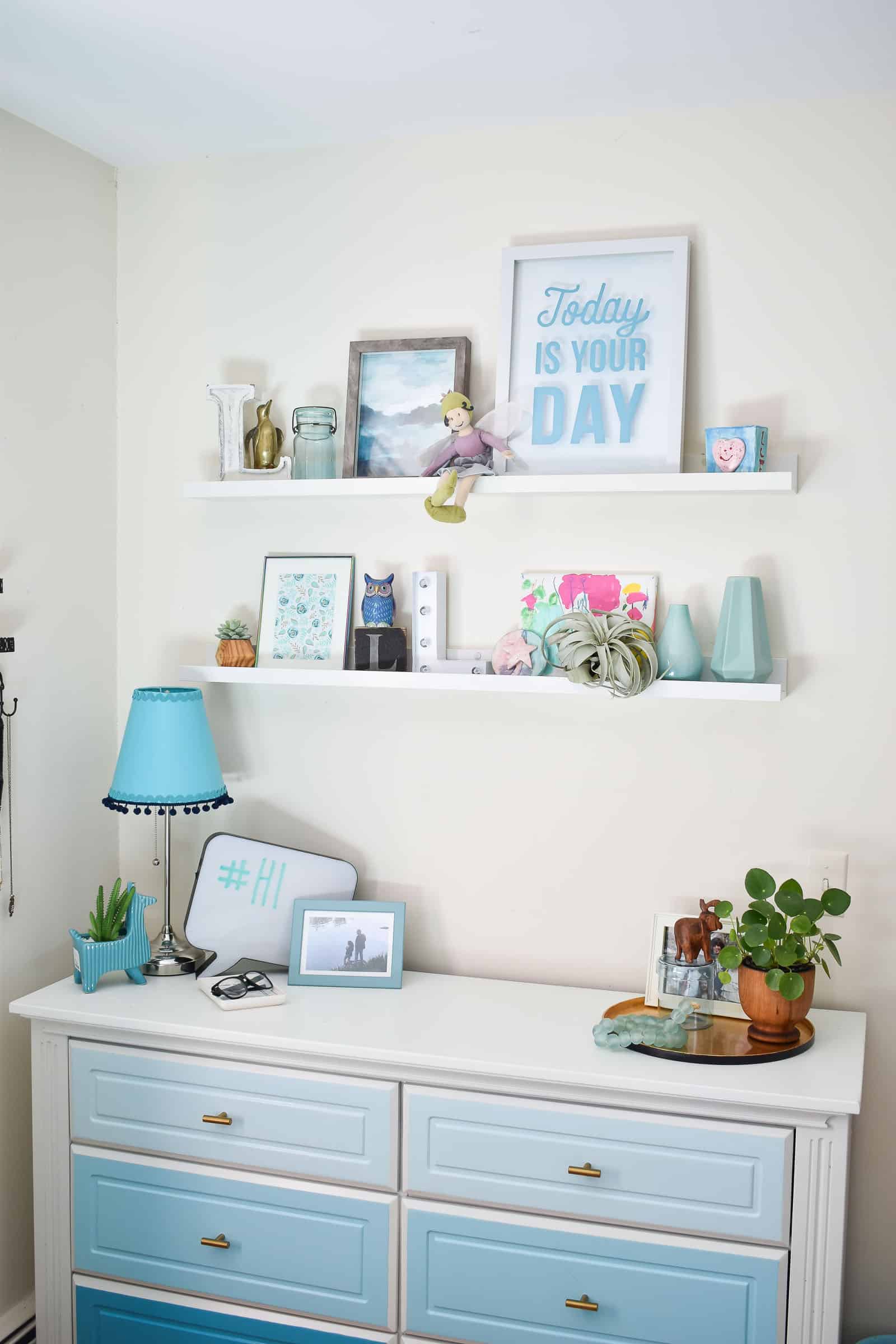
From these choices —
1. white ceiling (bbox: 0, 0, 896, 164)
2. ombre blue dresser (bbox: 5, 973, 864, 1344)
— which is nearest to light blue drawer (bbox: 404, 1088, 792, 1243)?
ombre blue dresser (bbox: 5, 973, 864, 1344)

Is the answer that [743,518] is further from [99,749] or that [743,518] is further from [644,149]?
[99,749]

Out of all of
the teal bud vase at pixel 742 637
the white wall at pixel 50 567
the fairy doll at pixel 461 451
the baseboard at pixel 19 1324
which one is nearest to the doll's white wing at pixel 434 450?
the fairy doll at pixel 461 451

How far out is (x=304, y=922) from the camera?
2250 millimetres

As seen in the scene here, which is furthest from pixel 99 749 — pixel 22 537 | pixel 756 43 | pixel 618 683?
pixel 756 43

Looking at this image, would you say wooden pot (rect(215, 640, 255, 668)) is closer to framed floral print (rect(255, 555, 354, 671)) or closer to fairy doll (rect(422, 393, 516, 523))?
framed floral print (rect(255, 555, 354, 671))

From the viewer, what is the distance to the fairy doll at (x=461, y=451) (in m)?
2.15

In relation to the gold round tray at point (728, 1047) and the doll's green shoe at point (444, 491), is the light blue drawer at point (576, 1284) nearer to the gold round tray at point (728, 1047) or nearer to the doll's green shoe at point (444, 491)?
the gold round tray at point (728, 1047)

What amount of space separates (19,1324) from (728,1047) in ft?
5.15

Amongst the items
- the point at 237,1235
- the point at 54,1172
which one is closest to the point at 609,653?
the point at 237,1235

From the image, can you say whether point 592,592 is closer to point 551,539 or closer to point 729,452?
point 551,539

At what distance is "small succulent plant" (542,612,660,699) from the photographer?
203 centimetres

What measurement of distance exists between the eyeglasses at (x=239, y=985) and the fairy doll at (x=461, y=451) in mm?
968

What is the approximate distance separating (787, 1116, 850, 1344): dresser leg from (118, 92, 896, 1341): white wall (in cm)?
42

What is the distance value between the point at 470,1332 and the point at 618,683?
1153mm
